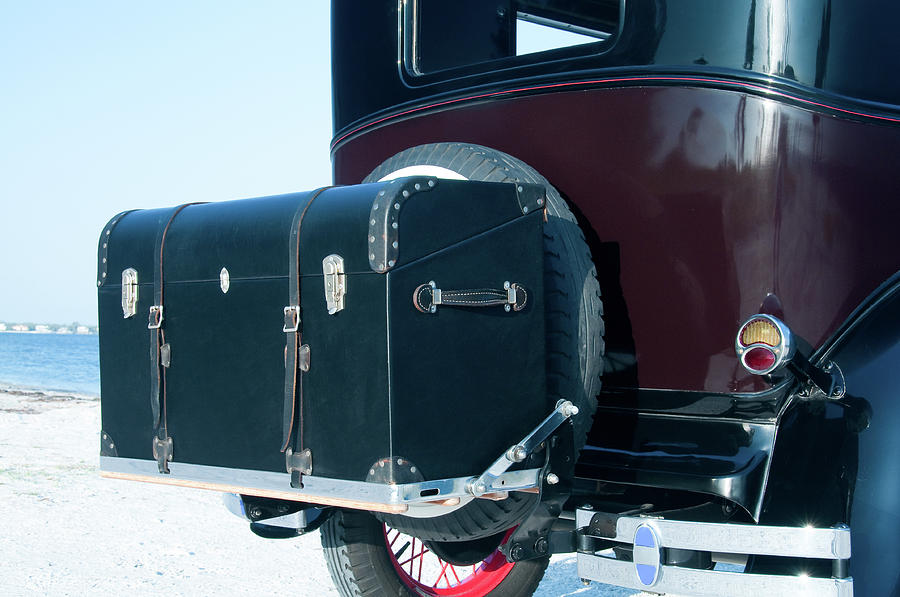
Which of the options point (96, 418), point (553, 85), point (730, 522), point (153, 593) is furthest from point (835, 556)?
point (96, 418)

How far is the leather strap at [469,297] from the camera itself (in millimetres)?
2285

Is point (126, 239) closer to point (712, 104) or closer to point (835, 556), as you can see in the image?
point (712, 104)

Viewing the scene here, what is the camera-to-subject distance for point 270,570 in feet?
16.0

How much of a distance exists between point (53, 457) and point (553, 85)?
774 cm

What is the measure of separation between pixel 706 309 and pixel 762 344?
1.02ft

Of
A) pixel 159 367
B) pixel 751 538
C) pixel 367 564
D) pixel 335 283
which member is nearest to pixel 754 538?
pixel 751 538

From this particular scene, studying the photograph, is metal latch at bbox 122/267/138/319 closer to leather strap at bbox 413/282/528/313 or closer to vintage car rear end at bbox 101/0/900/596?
vintage car rear end at bbox 101/0/900/596

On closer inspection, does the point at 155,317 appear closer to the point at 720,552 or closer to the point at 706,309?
the point at 706,309

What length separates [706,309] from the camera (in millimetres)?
2689

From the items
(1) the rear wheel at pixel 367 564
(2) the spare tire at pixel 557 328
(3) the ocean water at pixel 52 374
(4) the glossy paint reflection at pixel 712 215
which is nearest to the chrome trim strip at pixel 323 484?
(2) the spare tire at pixel 557 328

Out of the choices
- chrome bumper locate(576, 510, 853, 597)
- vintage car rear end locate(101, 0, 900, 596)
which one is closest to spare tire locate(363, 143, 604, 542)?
vintage car rear end locate(101, 0, 900, 596)

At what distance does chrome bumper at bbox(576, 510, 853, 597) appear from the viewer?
7.50 ft

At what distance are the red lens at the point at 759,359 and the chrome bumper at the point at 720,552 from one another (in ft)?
1.33

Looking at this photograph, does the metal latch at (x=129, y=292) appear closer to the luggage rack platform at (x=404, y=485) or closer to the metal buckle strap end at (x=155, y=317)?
the metal buckle strap end at (x=155, y=317)
